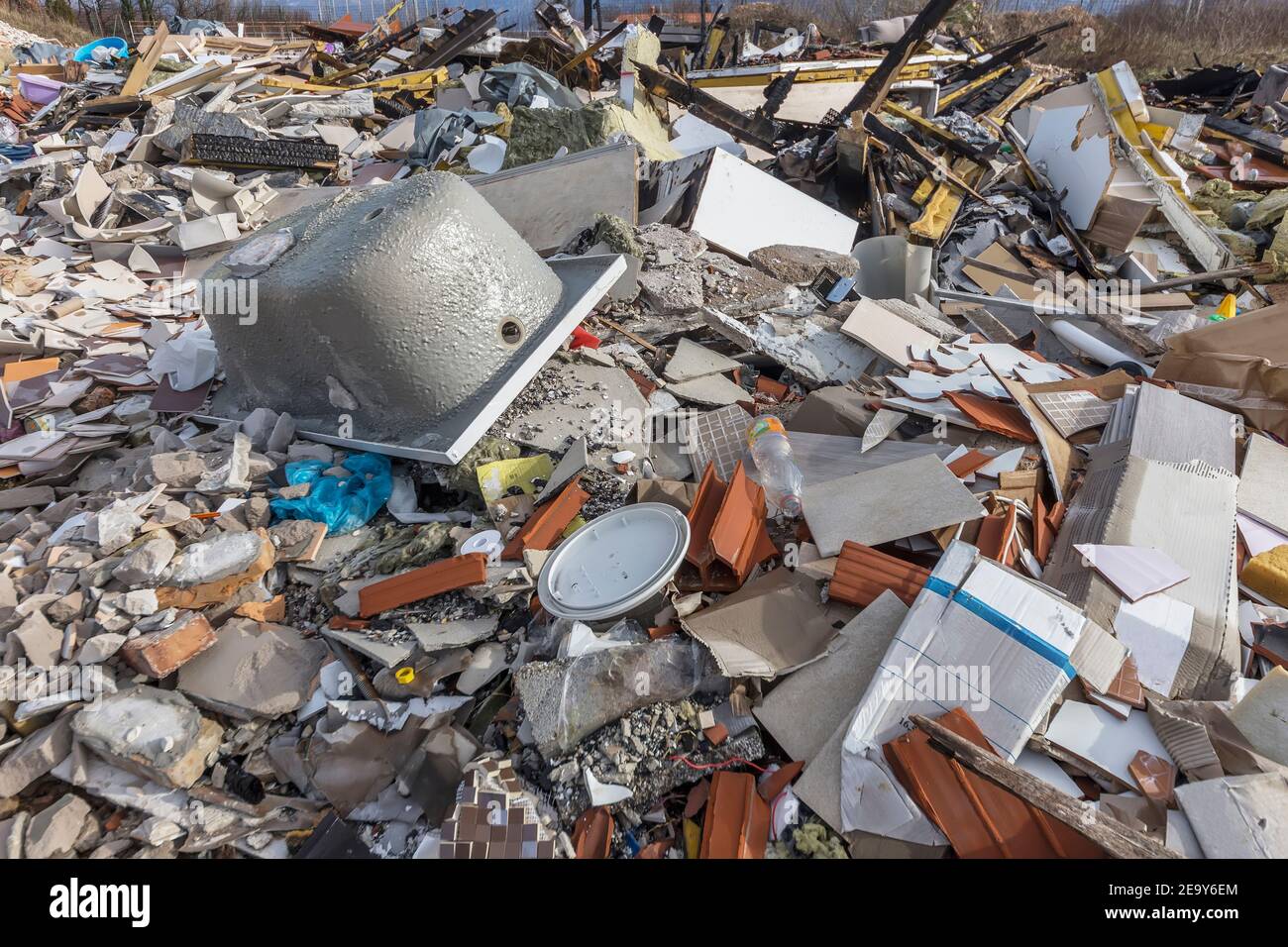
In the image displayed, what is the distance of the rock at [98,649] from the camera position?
251 cm

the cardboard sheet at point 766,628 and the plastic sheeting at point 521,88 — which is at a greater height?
the plastic sheeting at point 521,88

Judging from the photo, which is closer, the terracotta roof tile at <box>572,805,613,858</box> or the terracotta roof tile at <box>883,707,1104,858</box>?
the terracotta roof tile at <box>883,707,1104,858</box>

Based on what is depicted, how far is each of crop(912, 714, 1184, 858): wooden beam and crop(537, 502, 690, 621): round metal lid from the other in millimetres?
986

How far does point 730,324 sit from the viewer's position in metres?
4.21

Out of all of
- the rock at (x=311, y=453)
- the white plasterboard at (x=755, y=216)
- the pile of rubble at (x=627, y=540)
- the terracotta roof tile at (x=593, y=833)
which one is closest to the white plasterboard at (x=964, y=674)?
the pile of rubble at (x=627, y=540)

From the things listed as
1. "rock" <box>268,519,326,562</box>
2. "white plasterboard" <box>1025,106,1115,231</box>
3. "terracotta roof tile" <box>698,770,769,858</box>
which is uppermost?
"white plasterboard" <box>1025,106,1115,231</box>

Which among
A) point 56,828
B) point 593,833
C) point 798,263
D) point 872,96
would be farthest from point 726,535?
point 872,96

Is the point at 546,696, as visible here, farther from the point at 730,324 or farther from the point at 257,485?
the point at 730,324

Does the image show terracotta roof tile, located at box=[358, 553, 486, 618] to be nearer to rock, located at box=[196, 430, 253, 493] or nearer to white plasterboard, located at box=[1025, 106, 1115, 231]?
rock, located at box=[196, 430, 253, 493]

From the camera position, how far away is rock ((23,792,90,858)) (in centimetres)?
214

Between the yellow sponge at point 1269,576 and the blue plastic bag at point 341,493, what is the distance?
12.0ft

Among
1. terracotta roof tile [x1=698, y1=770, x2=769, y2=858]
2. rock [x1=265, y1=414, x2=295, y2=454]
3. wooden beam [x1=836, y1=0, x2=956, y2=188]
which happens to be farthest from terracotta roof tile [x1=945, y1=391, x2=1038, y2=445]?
wooden beam [x1=836, y1=0, x2=956, y2=188]

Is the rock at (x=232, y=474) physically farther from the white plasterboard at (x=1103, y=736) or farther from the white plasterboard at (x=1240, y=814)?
the white plasterboard at (x=1240, y=814)

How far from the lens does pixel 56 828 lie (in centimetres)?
217
